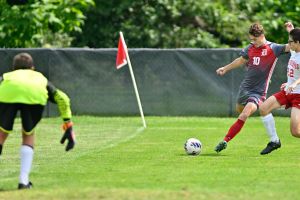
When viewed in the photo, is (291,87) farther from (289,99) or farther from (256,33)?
(256,33)

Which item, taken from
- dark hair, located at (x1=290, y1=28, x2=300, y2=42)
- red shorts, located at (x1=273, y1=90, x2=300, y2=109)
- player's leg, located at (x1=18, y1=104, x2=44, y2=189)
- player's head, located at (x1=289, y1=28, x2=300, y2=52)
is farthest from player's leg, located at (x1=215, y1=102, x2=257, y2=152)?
player's leg, located at (x1=18, y1=104, x2=44, y2=189)

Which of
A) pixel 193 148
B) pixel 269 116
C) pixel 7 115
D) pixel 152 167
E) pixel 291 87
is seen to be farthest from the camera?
pixel 269 116

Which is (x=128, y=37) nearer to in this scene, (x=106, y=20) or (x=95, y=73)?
(x=106, y=20)

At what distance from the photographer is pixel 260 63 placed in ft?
46.2

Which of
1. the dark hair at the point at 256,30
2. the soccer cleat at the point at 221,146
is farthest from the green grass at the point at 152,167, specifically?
the dark hair at the point at 256,30

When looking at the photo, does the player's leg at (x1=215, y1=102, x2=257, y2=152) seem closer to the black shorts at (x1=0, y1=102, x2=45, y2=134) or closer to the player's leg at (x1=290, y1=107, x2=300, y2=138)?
the player's leg at (x1=290, y1=107, x2=300, y2=138)

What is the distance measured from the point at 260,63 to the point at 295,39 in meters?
1.27

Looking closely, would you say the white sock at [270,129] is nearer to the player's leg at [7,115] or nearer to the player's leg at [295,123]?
the player's leg at [295,123]

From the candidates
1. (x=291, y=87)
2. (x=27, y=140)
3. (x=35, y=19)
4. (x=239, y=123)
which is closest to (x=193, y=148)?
(x=239, y=123)

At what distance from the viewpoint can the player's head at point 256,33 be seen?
1357 cm

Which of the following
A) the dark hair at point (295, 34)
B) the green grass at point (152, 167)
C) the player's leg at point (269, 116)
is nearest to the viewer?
the green grass at point (152, 167)

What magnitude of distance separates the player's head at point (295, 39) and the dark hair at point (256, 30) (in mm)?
759

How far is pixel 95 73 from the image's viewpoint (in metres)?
22.6

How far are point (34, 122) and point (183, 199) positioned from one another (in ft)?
6.55
